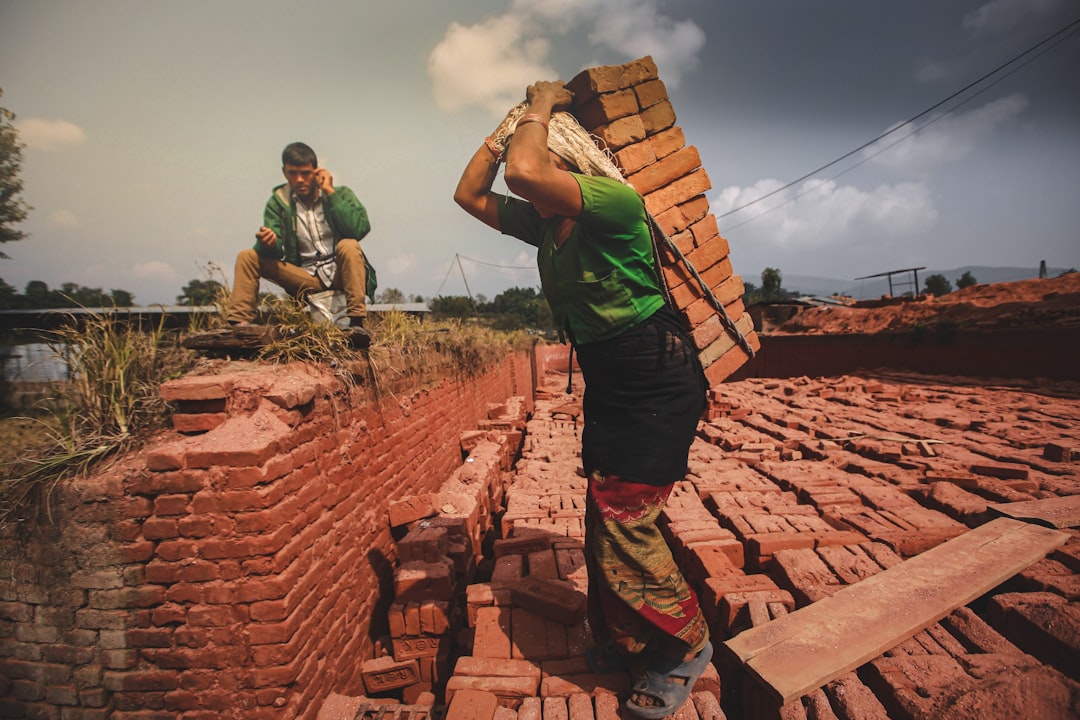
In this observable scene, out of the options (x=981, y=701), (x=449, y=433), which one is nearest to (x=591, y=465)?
(x=981, y=701)

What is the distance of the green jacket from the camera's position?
12.8 feet

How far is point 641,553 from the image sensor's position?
62.5 inches

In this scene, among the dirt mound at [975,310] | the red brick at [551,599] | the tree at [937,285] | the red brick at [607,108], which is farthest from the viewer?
the tree at [937,285]

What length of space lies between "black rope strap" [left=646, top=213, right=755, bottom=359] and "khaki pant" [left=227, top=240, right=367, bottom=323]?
122 inches

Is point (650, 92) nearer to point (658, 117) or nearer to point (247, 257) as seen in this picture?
point (658, 117)

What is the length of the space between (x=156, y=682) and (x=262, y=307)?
2.46 metres

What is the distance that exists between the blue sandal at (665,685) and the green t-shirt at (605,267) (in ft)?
4.16

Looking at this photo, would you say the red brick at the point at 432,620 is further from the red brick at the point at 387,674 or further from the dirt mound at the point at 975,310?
the dirt mound at the point at 975,310

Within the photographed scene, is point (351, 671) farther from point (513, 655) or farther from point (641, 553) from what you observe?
point (641, 553)

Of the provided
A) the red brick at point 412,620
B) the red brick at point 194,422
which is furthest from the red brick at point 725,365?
the red brick at point 194,422

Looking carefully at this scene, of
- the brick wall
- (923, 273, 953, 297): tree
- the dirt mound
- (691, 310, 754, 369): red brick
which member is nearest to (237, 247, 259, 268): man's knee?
the brick wall

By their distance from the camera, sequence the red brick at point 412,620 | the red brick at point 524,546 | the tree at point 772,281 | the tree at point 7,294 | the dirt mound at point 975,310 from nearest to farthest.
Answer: the red brick at point 412,620
the red brick at point 524,546
the tree at point 7,294
the dirt mound at point 975,310
the tree at point 772,281

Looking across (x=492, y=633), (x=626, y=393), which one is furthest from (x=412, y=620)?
(x=626, y=393)

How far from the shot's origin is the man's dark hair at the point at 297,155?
3760 millimetres
